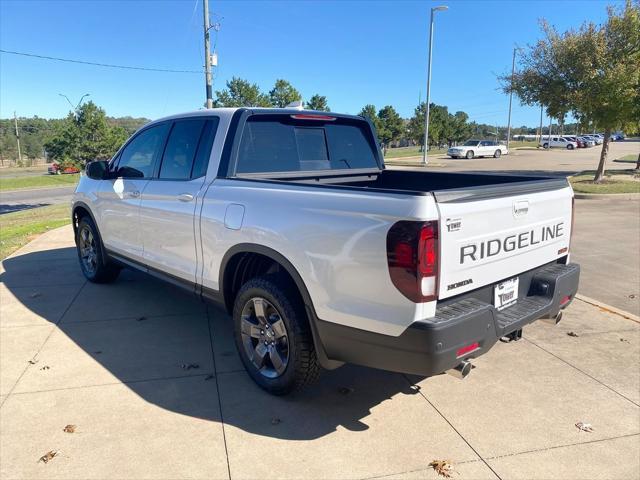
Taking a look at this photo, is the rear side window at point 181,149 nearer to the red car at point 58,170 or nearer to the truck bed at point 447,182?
the truck bed at point 447,182

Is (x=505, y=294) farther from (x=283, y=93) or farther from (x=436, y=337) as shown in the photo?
(x=283, y=93)

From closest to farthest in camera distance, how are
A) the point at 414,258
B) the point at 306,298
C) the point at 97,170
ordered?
the point at 414,258 → the point at 306,298 → the point at 97,170

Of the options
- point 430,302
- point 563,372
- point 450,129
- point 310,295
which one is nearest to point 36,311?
point 310,295

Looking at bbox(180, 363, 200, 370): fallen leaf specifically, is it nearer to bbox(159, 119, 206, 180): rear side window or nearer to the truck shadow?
the truck shadow

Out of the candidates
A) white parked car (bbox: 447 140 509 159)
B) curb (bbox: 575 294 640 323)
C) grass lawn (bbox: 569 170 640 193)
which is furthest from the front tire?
white parked car (bbox: 447 140 509 159)

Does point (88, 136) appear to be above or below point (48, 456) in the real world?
above

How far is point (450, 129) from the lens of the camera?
63.1 m

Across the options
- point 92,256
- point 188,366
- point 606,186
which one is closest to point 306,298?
point 188,366

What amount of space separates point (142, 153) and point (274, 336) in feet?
8.48

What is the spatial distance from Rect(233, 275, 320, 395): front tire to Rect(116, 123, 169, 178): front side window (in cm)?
193

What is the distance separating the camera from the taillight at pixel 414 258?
245cm

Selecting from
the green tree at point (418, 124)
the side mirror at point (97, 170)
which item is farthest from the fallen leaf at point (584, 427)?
the green tree at point (418, 124)

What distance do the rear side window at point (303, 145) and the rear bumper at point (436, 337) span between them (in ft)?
5.31

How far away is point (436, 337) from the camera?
8.11 feet
